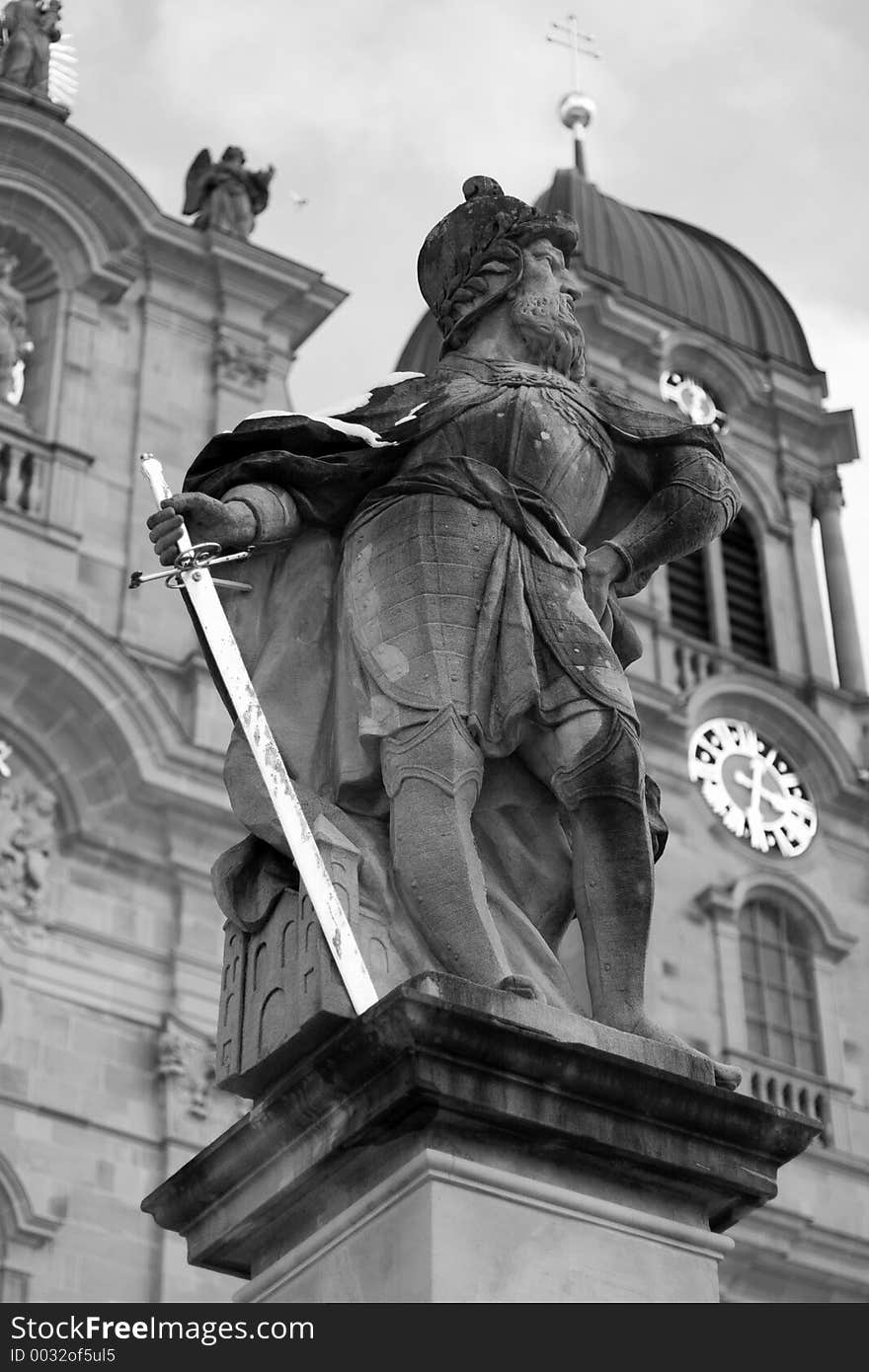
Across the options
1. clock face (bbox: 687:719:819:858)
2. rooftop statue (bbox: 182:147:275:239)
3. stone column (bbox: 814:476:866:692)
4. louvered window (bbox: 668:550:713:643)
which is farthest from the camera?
stone column (bbox: 814:476:866:692)

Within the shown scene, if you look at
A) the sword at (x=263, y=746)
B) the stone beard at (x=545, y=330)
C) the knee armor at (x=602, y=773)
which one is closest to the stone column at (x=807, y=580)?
the stone beard at (x=545, y=330)

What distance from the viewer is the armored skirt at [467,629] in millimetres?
5746

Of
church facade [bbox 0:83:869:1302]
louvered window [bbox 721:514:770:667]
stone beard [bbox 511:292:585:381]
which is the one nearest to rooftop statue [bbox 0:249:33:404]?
church facade [bbox 0:83:869:1302]

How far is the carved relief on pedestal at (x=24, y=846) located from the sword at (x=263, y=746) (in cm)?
1110

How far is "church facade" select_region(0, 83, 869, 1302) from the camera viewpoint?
16.3 metres

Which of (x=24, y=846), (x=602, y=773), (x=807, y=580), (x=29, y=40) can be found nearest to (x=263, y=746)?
(x=602, y=773)

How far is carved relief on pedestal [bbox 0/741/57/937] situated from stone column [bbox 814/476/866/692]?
10701mm

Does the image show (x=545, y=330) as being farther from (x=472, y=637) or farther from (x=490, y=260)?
(x=472, y=637)

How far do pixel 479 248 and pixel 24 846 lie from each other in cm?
1086

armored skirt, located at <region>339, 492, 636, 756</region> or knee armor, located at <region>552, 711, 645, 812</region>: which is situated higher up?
armored skirt, located at <region>339, 492, 636, 756</region>

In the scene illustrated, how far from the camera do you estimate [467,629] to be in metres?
5.82

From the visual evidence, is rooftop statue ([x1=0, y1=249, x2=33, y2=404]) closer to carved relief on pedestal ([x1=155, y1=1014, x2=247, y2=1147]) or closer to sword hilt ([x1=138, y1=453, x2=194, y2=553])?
carved relief on pedestal ([x1=155, y1=1014, x2=247, y2=1147])

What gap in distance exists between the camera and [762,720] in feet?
79.2

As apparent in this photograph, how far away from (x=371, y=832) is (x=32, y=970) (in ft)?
36.2
